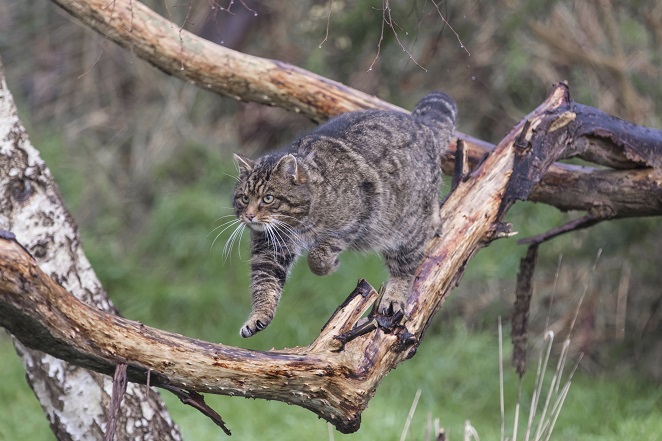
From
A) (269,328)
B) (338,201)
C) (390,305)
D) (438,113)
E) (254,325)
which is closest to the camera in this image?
(390,305)

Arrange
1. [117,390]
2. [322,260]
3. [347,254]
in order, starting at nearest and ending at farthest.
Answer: [117,390] → [322,260] → [347,254]

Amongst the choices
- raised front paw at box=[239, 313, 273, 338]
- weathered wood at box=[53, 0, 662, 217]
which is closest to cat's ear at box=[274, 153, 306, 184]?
raised front paw at box=[239, 313, 273, 338]

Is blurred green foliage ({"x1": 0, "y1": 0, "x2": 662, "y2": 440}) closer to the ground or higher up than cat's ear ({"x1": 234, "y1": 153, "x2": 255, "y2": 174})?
A: higher up

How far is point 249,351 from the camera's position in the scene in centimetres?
286

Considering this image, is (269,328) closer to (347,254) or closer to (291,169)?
(347,254)

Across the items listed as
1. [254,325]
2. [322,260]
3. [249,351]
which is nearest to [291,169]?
[322,260]

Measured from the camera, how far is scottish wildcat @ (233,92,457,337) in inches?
147

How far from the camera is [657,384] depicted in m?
6.15

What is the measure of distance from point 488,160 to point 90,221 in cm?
443

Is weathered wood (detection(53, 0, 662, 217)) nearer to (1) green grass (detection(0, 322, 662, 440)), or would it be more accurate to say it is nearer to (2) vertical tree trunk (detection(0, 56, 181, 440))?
(2) vertical tree trunk (detection(0, 56, 181, 440))

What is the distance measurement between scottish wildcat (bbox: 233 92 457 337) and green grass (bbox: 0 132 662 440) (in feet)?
5.55

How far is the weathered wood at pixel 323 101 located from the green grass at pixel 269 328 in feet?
4.85

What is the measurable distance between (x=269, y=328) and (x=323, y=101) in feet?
8.09

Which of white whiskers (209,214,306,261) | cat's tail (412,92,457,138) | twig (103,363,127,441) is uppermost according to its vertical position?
cat's tail (412,92,457,138)
